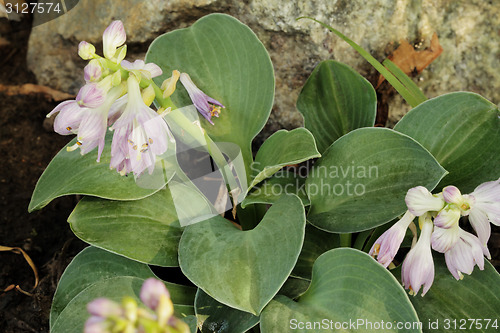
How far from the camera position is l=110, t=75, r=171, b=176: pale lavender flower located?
1.14 meters

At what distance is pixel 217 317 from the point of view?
1.35 m

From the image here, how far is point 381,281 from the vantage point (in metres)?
1.18

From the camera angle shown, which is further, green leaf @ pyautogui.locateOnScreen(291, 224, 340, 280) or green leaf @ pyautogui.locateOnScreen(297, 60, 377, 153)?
green leaf @ pyautogui.locateOnScreen(297, 60, 377, 153)

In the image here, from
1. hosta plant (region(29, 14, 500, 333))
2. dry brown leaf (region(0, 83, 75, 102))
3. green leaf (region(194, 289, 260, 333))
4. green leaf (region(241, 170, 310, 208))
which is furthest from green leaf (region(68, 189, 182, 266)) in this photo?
dry brown leaf (region(0, 83, 75, 102))

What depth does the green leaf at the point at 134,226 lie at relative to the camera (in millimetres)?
1412

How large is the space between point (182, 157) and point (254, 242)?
2.85ft

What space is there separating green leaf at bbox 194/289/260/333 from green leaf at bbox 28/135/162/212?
34 centimetres

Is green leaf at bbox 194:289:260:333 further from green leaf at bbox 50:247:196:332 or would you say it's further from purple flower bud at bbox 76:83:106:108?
purple flower bud at bbox 76:83:106:108

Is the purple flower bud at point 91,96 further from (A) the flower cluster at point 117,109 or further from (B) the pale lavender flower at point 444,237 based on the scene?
(B) the pale lavender flower at point 444,237

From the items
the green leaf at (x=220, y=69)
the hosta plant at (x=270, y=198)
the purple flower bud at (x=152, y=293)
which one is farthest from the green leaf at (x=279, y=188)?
the purple flower bud at (x=152, y=293)

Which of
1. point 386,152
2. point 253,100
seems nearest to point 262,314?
point 386,152

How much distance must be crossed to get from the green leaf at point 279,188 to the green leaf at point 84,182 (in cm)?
31

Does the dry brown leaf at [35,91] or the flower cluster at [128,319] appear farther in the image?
the dry brown leaf at [35,91]

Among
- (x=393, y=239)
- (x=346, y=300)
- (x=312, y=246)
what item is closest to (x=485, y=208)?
(x=393, y=239)
